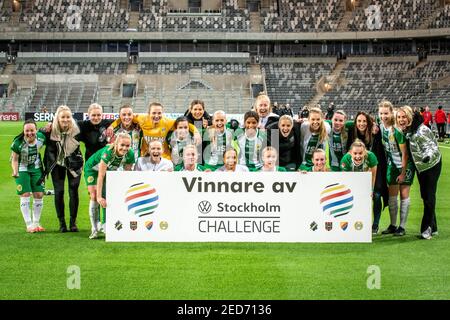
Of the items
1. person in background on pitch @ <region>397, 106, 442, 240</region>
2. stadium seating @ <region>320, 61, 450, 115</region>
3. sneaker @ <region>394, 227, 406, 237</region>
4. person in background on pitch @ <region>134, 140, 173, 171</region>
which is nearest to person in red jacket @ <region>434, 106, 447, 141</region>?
stadium seating @ <region>320, 61, 450, 115</region>

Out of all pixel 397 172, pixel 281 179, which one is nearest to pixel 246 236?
pixel 281 179

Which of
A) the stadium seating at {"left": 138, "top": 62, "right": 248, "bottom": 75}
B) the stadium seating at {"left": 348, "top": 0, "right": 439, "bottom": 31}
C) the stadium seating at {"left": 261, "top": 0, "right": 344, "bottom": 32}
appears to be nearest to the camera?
the stadium seating at {"left": 138, "top": 62, "right": 248, "bottom": 75}

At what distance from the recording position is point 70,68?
6700 centimetres

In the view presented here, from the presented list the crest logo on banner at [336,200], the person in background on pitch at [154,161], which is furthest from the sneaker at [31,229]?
the crest logo on banner at [336,200]

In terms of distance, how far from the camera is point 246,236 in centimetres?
1059

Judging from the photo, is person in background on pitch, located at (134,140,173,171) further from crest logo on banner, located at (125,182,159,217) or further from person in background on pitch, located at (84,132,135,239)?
crest logo on banner, located at (125,182,159,217)

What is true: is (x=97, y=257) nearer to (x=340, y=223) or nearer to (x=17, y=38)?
(x=340, y=223)

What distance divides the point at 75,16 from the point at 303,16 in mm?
Answer: 21362

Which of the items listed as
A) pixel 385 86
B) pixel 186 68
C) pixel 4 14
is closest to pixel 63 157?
pixel 385 86

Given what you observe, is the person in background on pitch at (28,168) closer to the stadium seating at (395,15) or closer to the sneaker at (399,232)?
the sneaker at (399,232)

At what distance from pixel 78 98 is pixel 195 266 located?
55.0 metres

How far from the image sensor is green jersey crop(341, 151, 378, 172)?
35.9 ft

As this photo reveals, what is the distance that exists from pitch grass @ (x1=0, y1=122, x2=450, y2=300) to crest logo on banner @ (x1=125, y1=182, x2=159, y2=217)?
0.48 meters

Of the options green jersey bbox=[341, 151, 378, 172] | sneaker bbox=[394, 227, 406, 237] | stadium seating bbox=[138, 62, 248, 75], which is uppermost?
stadium seating bbox=[138, 62, 248, 75]
